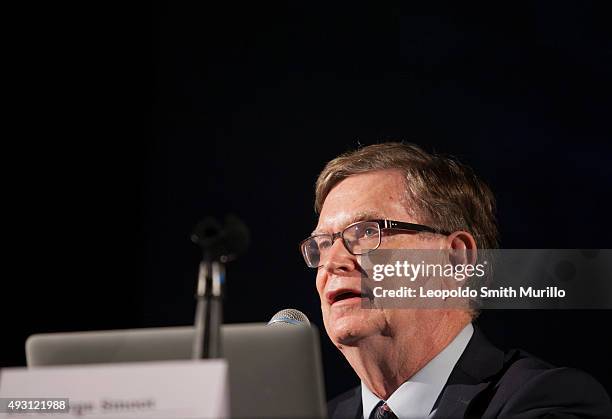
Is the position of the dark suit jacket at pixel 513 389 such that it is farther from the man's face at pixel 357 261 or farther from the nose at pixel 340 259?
the nose at pixel 340 259

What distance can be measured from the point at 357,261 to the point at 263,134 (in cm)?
74

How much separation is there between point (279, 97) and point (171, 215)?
0.64 meters

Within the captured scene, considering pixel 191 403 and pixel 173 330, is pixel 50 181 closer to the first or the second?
pixel 173 330

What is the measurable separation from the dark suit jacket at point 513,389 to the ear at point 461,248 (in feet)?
0.87

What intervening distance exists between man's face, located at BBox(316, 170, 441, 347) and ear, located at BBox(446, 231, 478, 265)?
0.19 ft

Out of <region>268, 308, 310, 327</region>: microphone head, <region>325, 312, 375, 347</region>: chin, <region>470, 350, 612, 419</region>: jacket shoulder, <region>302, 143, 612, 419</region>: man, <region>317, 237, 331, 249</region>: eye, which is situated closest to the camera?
<region>268, 308, 310, 327</region>: microphone head

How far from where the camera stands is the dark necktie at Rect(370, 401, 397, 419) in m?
2.42

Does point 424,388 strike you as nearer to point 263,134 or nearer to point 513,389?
point 513,389

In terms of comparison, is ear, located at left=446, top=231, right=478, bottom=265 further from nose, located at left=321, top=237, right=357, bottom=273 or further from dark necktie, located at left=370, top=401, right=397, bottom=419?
dark necktie, located at left=370, top=401, right=397, bottom=419

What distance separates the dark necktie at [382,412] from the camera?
7.95 feet

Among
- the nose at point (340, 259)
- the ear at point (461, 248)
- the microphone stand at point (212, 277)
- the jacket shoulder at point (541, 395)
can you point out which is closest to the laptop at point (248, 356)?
the microphone stand at point (212, 277)

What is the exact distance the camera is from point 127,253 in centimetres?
316

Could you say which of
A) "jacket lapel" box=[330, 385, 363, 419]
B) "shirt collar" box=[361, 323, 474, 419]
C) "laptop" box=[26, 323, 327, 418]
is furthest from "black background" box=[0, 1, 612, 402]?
"laptop" box=[26, 323, 327, 418]

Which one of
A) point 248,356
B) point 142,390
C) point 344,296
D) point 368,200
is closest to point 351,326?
point 344,296
